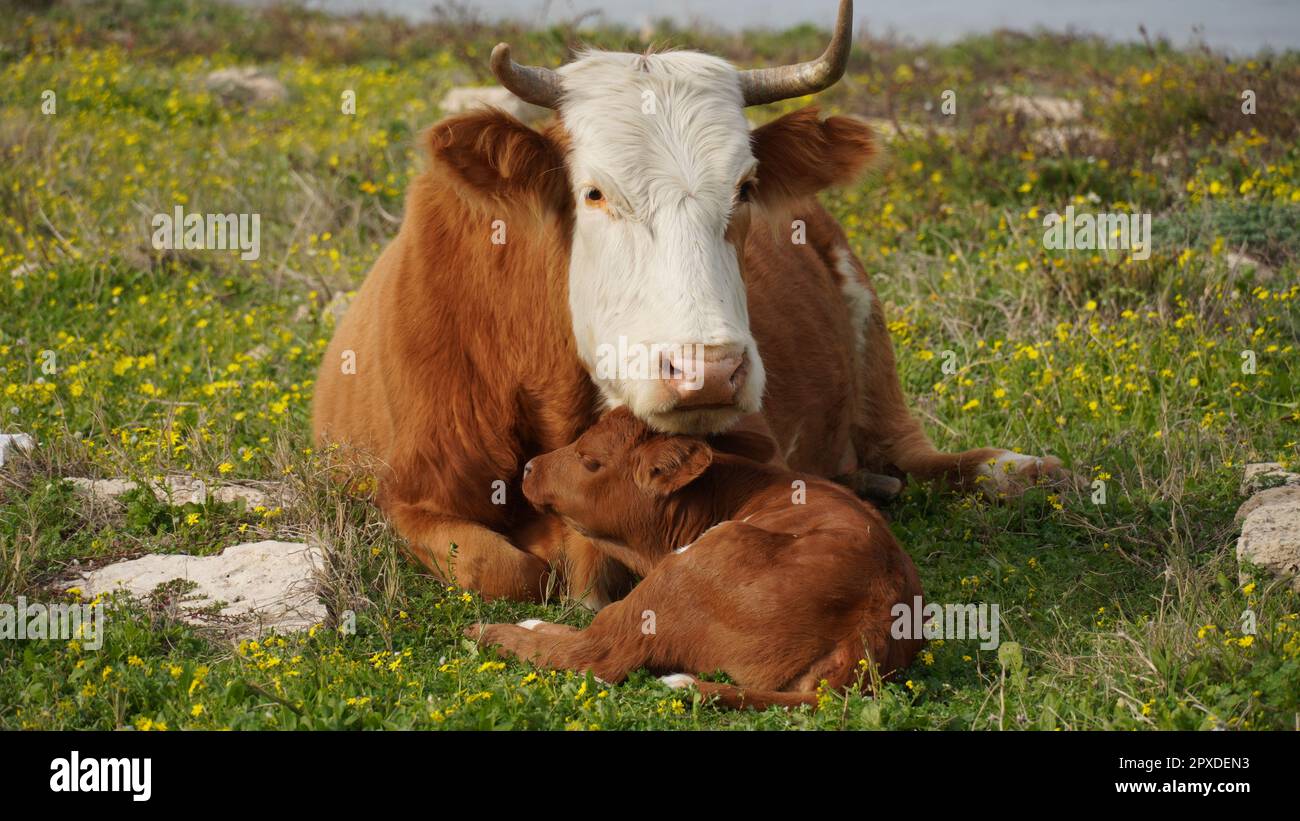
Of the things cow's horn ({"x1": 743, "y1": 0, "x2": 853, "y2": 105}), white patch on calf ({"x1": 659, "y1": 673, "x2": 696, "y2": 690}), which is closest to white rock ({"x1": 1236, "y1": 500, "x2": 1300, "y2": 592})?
white patch on calf ({"x1": 659, "y1": 673, "x2": 696, "y2": 690})

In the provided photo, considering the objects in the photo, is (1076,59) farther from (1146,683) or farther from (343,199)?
(1146,683)

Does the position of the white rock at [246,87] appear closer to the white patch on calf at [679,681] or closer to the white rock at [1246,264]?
the white rock at [1246,264]

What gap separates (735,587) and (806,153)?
2.13m

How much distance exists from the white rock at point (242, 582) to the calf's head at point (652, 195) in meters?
1.40

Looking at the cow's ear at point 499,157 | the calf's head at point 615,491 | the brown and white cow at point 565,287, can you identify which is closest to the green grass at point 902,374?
the brown and white cow at point 565,287

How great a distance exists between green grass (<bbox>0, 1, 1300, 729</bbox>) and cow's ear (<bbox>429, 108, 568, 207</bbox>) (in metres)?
1.50

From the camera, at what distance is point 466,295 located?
5742 millimetres

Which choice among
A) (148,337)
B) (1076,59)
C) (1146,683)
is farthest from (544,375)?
(1076,59)

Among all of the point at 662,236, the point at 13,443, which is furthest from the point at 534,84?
the point at 13,443

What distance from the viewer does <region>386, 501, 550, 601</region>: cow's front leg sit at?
5.50 metres

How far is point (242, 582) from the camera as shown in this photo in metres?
5.35

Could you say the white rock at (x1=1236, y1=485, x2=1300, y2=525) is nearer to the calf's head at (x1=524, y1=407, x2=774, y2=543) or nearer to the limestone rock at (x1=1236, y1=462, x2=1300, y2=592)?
the limestone rock at (x1=1236, y1=462, x2=1300, y2=592)

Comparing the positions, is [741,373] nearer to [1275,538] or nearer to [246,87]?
[1275,538]

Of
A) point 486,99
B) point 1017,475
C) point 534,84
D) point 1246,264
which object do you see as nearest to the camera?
point 534,84
